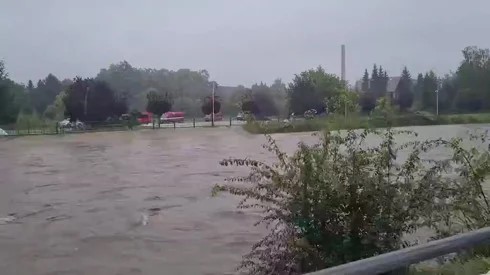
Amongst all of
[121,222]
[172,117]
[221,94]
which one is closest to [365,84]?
[172,117]

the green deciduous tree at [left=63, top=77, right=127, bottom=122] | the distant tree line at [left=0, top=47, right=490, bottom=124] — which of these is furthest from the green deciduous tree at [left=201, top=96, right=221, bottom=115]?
the green deciduous tree at [left=63, top=77, right=127, bottom=122]

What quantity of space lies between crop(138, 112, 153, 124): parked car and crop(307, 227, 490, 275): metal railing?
51.2 metres

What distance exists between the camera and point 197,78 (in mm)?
84562

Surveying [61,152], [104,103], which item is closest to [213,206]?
[61,152]

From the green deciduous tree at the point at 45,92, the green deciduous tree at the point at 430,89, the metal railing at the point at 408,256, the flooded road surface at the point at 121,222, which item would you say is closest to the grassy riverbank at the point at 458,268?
the metal railing at the point at 408,256

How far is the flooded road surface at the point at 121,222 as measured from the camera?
7.79m

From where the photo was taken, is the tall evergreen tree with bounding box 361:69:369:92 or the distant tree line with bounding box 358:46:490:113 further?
the distant tree line with bounding box 358:46:490:113

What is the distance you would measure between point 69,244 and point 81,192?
5.65 meters

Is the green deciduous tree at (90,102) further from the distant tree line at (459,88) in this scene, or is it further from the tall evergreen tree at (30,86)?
the distant tree line at (459,88)

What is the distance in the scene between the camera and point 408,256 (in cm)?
331

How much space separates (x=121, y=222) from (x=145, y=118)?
1842 inches

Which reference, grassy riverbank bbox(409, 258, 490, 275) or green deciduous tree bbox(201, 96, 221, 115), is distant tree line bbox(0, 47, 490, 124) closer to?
green deciduous tree bbox(201, 96, 221, 115)

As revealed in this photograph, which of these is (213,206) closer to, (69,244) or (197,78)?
(69,244)

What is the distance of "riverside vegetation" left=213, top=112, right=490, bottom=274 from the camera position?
16.2 ft
